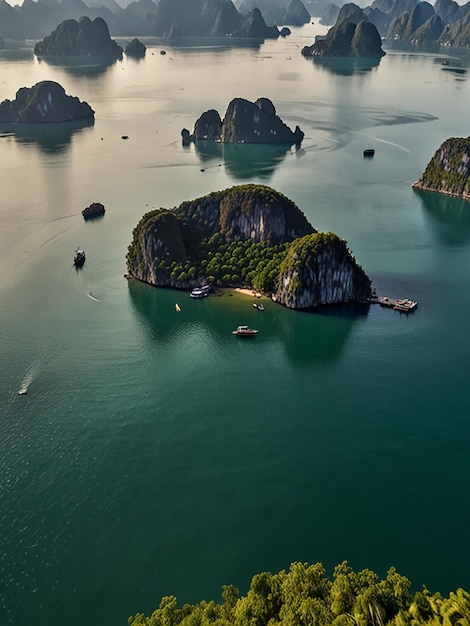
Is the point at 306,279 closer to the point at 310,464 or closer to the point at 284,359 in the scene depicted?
the point at 284,359

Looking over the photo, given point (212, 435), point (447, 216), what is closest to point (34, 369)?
point (212, 435)

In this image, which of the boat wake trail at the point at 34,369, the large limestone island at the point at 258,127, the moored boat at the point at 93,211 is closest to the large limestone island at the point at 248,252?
the boat wake trail at the point at 34,369

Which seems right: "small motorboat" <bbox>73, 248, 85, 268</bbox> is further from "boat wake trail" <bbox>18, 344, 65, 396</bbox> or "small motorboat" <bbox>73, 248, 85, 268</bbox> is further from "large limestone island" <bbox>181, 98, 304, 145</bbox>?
"large limestone island" <bbox>181, 98, 304, 145</bbox>

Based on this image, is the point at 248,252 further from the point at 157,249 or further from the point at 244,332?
the point at 244,332

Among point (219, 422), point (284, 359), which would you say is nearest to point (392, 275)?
point (284, 359)

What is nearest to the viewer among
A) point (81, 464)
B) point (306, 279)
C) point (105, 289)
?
point (81, 464)

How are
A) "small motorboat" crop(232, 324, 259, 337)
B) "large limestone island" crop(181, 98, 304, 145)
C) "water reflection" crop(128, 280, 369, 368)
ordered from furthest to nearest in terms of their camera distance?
1. "large limestone island" crop(181, 98, 304, 145)
2. "small motorboat" crop(232, 324, 259, 337)
3. "water reflection" crop(128, 280, 369, 368)

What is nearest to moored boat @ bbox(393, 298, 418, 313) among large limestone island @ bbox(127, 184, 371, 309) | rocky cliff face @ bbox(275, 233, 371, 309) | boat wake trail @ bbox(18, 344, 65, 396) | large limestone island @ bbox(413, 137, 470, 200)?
large limestone island @ bbox(127, 184, 371, 309)

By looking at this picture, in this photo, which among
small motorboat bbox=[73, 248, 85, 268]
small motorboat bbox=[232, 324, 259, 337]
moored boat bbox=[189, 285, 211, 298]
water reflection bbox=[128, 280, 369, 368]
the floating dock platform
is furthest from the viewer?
small motorboat bbox=[73, 248, 85, 268]
